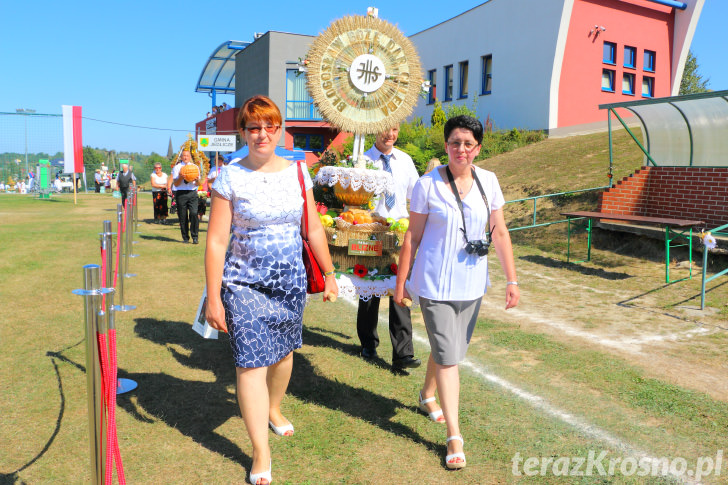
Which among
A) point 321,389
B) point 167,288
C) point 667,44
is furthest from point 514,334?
point 667,44

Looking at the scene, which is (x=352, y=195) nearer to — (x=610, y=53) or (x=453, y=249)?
(x=453, y=249)

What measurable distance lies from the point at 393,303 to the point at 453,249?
1.77m

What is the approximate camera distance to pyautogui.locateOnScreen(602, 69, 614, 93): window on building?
25062 millimetres

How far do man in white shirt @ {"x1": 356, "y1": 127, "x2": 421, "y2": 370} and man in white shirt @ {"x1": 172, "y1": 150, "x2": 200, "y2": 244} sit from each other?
834 cm

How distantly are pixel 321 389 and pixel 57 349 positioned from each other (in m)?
2.69

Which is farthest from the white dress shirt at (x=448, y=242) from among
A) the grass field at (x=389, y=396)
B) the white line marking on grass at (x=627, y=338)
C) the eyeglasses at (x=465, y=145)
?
the white line marking on grass at (x=627, y=338)

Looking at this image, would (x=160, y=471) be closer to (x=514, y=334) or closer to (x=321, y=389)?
(x=321, y=389)

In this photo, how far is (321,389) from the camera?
4633mm

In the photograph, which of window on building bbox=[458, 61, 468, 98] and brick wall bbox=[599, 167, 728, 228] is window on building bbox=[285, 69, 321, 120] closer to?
window on building bbox=[458, 61, 468, 98]

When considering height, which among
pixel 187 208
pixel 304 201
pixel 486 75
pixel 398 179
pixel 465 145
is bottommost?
pixel 187 208

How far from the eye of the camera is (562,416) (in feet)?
13.6

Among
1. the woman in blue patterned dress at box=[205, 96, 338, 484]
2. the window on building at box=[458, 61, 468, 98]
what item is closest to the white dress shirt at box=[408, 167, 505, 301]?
the woman in blue patterned dress at box=[205, 96, 338, 484]

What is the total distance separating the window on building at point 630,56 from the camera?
82.7ft

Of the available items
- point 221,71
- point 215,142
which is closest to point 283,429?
point 215,142
